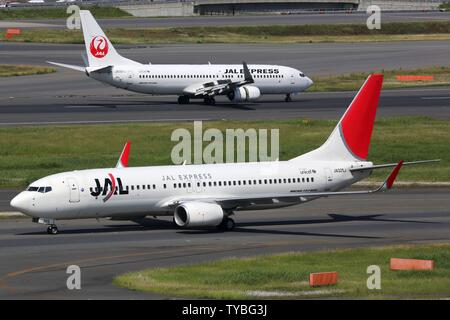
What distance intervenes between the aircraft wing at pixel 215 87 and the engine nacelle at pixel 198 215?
52.8 m

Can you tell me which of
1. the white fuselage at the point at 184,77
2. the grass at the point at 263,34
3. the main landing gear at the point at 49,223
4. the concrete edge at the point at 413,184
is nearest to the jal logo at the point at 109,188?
the main landing gear at the point at 49,223

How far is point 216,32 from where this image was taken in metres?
188

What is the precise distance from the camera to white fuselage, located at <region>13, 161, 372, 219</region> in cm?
5888

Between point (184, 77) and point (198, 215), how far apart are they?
56.3 metres

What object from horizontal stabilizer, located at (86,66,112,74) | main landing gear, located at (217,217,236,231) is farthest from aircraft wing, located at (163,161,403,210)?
horizontal stabilizer, located at (86,66,112,74)

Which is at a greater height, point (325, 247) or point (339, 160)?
point (339, 160)

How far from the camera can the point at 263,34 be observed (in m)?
189

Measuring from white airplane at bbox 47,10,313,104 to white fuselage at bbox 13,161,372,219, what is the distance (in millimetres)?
48962

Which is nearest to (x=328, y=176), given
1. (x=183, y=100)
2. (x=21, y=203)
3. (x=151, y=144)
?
(x=21, y=203)

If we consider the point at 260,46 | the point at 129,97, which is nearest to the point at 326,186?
the point at 129,97

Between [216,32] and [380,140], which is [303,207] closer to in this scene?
[380,140]

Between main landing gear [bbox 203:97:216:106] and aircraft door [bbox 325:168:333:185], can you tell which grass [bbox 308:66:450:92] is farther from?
aircraft door [bbox 325:168:333:185]

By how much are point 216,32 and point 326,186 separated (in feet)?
412

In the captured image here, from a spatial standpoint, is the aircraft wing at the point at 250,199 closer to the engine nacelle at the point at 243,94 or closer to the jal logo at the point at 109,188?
the jal logo at the point at 109,188
